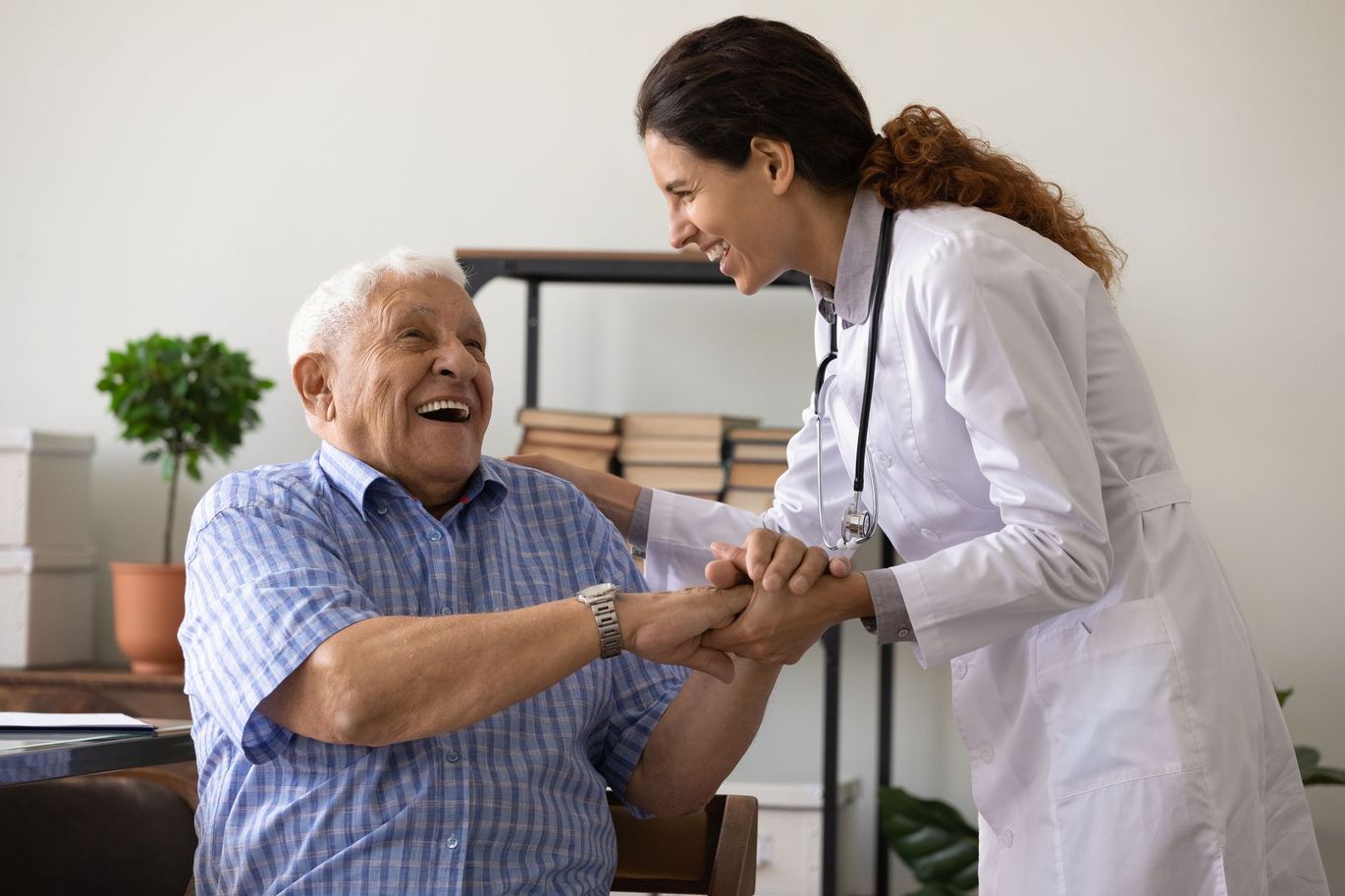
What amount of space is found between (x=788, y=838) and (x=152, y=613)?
1.41 m

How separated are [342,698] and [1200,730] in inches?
31.3

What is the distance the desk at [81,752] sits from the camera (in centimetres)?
121

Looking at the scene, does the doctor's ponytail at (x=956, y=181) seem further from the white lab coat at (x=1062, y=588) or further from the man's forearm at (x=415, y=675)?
the man's forearm at (x=415, y=675)

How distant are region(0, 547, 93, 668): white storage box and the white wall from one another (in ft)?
0.44

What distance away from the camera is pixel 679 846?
153cm

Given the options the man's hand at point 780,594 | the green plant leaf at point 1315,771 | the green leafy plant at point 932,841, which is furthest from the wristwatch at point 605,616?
the green plant leaf at point 1315,771

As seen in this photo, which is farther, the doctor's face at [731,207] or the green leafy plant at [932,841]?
the green leafy plant at [932,841]

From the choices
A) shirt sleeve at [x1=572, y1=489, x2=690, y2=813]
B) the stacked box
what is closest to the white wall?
the stacked box

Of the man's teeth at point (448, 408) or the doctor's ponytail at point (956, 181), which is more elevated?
the doctor's ponytail at point (956, 181)

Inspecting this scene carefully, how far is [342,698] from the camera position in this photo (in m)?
1.22

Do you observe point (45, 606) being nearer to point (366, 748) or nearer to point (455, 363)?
point (455, 363)

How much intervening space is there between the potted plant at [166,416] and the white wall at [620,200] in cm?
31

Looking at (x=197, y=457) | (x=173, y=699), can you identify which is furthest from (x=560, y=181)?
(x=173, y=699)

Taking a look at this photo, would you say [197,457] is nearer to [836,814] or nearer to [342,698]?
[836,814]
